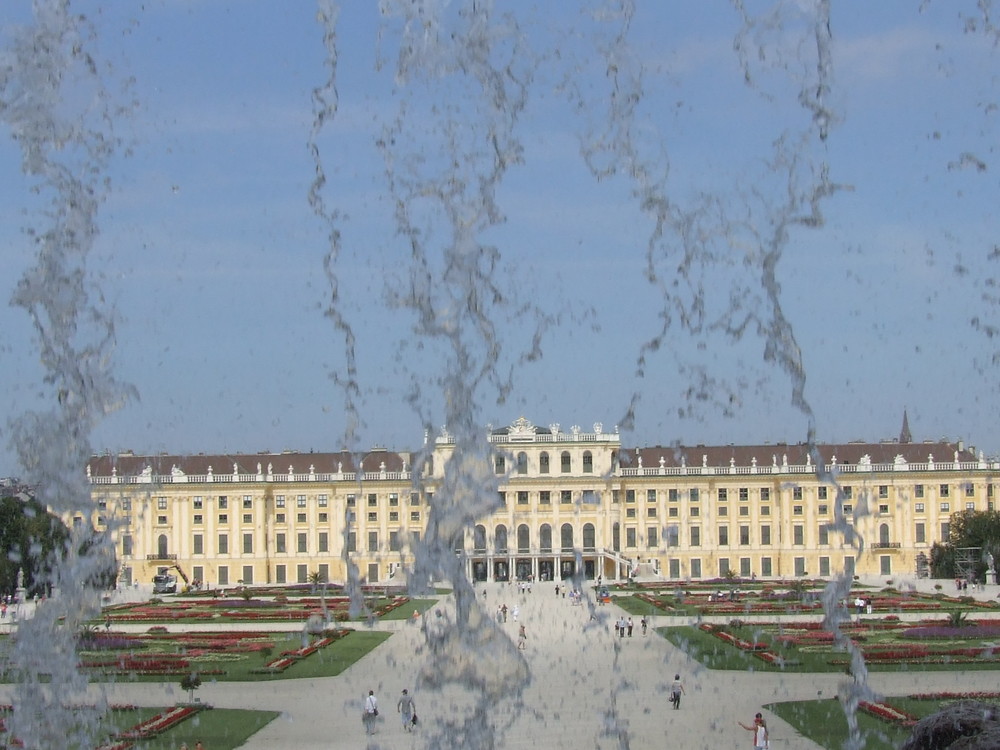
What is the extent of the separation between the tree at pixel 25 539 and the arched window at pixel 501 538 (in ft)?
77.7

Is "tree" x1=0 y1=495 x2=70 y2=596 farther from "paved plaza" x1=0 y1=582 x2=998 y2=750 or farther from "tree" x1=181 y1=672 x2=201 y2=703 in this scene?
"tree" x1=181 y1=672 x2=201 y2=703

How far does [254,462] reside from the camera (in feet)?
269

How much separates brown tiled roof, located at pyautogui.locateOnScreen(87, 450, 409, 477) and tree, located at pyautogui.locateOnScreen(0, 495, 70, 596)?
56.5 feet

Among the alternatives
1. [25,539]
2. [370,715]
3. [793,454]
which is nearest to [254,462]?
[25,539]

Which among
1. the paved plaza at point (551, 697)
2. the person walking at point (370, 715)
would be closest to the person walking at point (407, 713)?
the paved plaza at point (551, 697)

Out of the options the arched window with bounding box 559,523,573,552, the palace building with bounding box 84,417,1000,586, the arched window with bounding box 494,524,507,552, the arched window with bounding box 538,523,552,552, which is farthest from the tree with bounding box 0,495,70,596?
the arched window with bounding box 559,523,573,552

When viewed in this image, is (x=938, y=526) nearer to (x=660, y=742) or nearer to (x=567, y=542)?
(x=567, y=542)

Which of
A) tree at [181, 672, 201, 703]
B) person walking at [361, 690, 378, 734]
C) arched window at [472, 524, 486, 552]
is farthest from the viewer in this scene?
arched window at [472, 524, 486, 552]

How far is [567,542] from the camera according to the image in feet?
256

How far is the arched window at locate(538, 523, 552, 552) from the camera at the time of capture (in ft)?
254

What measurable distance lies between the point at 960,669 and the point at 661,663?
5.95m

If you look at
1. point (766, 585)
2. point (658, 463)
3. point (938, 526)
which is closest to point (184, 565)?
point (658, 463)

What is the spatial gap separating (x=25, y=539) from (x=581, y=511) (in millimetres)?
29796

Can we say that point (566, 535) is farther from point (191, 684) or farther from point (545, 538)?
point (191, 684)
